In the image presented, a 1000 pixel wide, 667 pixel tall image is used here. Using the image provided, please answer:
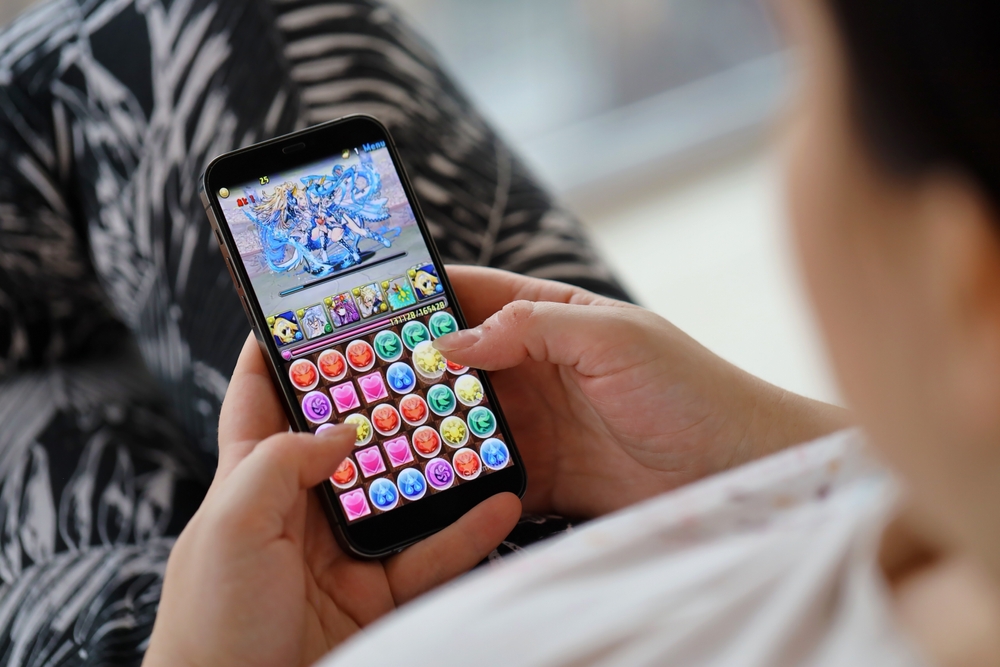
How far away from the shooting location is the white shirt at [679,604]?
1.03 feet

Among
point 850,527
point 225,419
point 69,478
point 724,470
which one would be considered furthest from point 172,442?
point 850,527

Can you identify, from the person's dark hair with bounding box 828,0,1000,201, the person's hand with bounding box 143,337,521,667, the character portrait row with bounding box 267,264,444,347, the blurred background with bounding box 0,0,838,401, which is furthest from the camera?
the blurred background with bounding box 0,0,838,401

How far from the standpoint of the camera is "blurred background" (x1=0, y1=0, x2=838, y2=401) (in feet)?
4.81

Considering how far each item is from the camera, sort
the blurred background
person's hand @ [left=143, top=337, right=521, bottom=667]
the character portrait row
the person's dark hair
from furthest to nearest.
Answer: the blurred background
the character portrait row
person's hand @ [left=143, top=337, right=521, bottom=667]
the person's dark hair

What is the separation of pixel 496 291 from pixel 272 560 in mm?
249

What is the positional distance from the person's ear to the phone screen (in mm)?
326

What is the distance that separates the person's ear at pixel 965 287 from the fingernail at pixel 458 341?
313 millimetres

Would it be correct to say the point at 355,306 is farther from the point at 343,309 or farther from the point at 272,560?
the point at 272,560

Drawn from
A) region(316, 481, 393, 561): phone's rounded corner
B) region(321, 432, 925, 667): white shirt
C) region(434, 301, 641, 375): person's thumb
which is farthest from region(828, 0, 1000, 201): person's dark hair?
region(316, 481, 393, 561): phone's rounded corner

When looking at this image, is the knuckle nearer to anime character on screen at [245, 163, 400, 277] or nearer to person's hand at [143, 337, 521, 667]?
person's hand at [143, 337, 521, 667]

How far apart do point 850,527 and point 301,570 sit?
0.98 feet

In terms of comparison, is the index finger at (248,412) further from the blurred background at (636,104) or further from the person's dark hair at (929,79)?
the blurred background at (636,104)

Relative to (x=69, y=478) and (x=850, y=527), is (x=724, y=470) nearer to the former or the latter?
(x=850, y=527)

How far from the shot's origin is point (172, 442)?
0.72 meters
